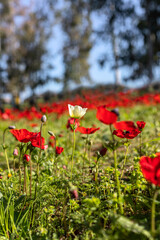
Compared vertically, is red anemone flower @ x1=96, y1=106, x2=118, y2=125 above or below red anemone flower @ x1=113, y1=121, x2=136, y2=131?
above

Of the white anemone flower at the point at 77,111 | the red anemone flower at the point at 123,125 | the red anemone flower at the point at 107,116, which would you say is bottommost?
the red anemone flower at the point at 123,125

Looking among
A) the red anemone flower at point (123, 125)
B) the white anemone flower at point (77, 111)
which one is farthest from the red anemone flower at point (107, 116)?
the white anemone flower at point (77, 111)

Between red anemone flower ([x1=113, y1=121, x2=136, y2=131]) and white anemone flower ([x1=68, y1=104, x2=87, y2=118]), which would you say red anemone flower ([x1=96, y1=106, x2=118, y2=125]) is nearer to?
red anemone flower ([x1=113, y1=121, x2=136, y2=131])

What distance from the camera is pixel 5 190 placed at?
45.9 inches

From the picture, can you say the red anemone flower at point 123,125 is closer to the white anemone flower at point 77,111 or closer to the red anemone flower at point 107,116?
the red anemone flower at point 107,116

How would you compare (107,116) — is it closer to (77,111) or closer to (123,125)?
(123,125)

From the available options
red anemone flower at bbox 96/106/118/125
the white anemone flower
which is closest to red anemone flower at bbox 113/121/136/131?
red anemone flower at bbox 96/106/118/125

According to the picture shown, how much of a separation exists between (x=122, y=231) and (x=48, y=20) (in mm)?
19025

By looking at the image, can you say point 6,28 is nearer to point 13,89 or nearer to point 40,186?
point 13,89

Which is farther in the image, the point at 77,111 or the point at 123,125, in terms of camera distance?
the point at 77,111

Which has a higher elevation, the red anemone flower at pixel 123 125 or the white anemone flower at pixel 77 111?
the white anemone flower at pixel 77 111

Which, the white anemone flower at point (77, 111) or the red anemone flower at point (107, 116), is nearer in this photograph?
the red anemone flower at point (107, 116)

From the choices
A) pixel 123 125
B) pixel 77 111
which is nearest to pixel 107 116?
pixel 123 125

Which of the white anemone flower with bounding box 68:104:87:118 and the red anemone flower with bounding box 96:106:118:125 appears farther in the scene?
the white anemone flower with bounding box 68:104:87:118
